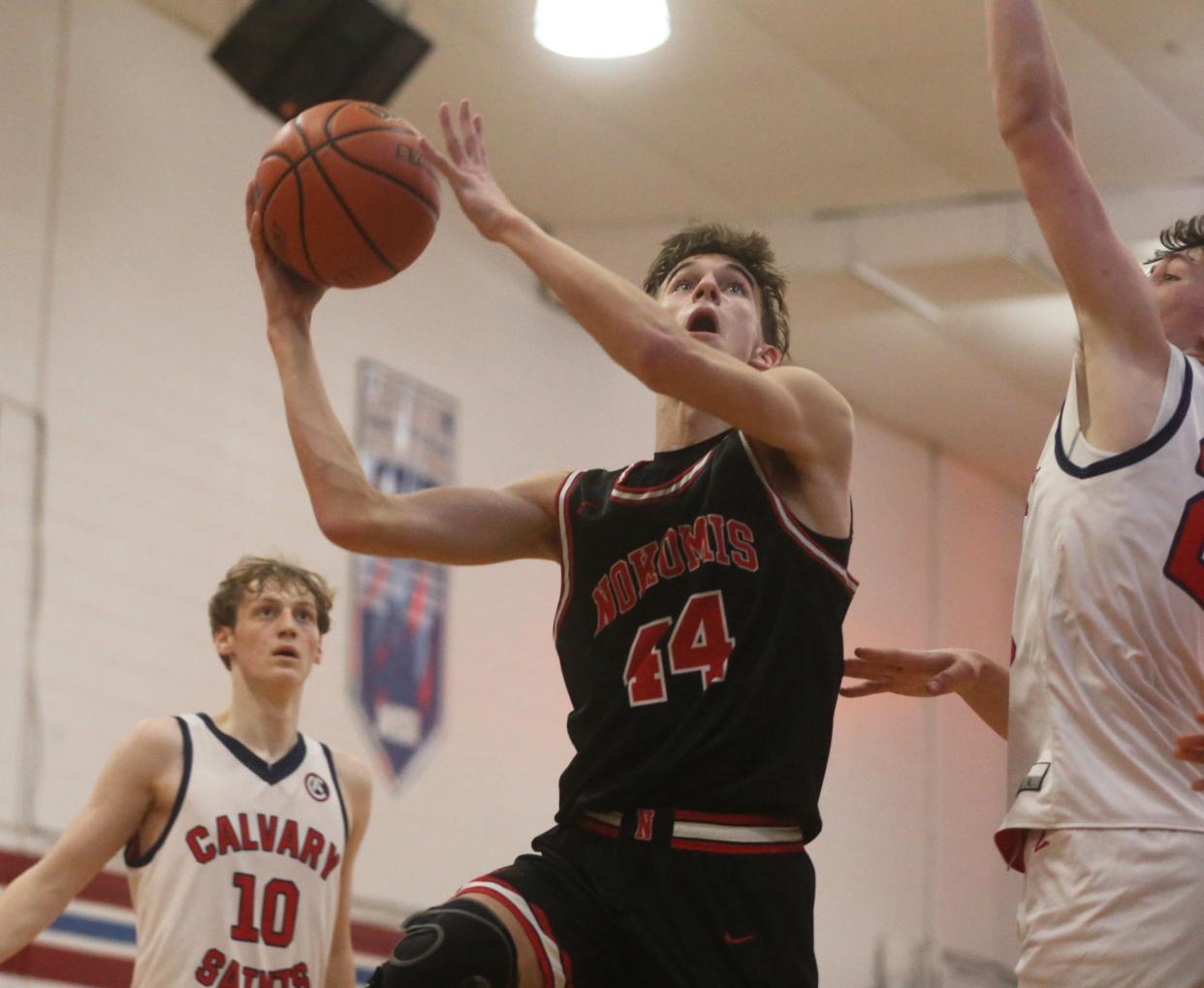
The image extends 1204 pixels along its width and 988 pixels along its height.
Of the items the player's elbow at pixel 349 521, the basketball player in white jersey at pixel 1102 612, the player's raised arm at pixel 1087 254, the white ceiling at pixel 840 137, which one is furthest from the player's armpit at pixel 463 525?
the white ceiling at pixel 840 137

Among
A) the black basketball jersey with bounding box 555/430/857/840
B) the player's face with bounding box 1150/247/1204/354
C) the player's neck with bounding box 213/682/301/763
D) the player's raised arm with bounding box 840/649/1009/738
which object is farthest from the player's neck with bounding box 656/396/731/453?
the player's neck with bounding box 213/682/301/763

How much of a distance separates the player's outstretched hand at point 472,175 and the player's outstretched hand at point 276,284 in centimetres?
47

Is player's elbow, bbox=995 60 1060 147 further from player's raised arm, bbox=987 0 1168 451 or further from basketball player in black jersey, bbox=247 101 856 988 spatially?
basketball player in black jersey, bbox=247 101 856 988

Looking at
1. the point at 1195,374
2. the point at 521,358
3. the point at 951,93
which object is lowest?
the point at 1195,374

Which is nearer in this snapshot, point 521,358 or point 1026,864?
point 1026,864

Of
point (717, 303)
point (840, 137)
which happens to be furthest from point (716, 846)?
point (840, 137)

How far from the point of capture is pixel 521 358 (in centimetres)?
1070

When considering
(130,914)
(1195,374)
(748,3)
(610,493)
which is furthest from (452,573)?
(1195,374)

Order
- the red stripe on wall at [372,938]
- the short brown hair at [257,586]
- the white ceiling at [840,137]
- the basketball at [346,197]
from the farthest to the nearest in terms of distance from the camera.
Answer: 1. the red stripe on wall at [372,938]
2. the white ceiling at [840,137]
3. the short brown hair at [257,586]
4. the basketball at [346,197]

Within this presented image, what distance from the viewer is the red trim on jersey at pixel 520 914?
11.5 feet

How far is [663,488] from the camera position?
390cm

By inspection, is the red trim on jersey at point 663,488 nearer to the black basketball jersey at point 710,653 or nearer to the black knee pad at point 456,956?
the black basketball jersey at point 710,653

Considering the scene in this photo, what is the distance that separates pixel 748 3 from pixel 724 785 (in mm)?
5649

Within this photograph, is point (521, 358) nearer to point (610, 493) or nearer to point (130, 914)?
point (130, 914)
